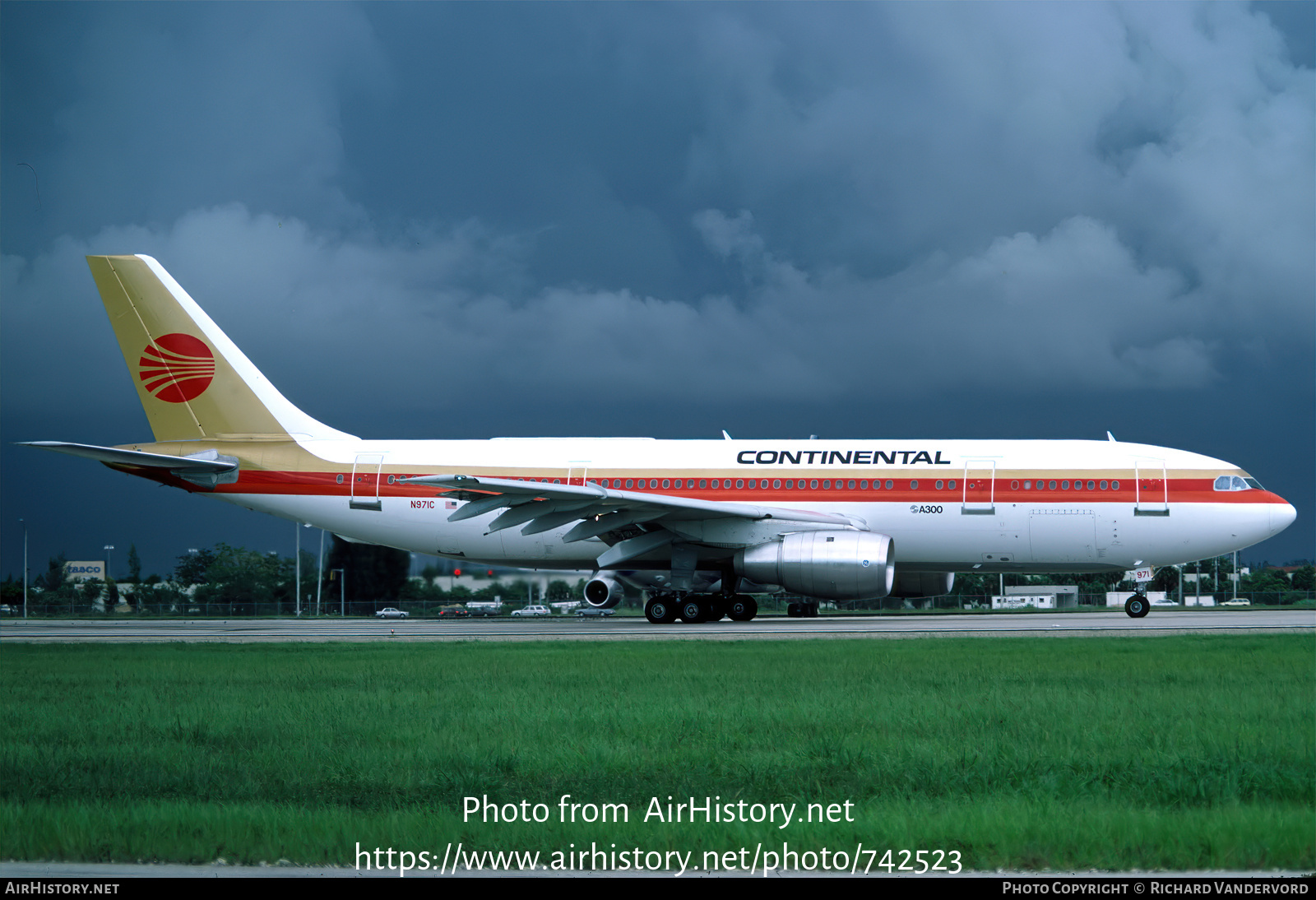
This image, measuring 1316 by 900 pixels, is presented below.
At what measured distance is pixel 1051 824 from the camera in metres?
6.48

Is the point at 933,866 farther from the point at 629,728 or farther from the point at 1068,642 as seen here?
the point at 1068,642

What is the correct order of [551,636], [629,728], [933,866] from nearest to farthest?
[933,866] → [629,728] → [551,636]

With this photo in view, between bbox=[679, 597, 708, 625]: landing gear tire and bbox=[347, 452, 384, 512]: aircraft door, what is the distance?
312 inches

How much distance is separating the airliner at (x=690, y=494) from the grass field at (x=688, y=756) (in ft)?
35.4

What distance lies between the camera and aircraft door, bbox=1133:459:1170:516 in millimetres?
26656

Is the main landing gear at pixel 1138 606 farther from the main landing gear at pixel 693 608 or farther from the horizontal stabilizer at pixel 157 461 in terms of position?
the horizontal stabilizer at pixel 157 461

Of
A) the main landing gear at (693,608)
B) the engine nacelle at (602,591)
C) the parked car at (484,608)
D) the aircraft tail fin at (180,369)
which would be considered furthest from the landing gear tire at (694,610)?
the parked car at (484,608)

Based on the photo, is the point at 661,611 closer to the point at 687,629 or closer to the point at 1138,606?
the point at 687,629

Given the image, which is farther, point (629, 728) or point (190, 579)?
point (190, 579)

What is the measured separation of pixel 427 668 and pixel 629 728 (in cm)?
614

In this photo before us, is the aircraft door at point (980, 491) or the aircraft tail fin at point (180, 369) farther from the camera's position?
the aircraft tail fin at point (180, 369)

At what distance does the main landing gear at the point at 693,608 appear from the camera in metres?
27.9

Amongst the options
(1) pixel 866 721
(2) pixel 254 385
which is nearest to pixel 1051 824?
(1) pixel 866 721

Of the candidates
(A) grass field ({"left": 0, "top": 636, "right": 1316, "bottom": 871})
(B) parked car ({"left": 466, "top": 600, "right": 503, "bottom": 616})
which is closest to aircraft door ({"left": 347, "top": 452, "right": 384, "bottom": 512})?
(A) grass field ({"left": 0, "top": 636, "right": 1316, "bottom": 871})
